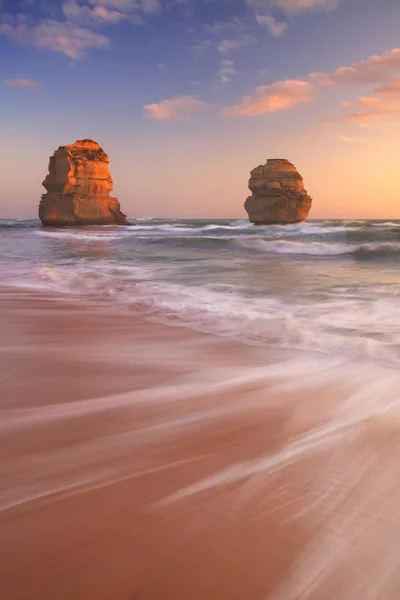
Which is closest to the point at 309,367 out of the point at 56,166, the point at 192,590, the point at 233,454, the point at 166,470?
the point at 233,454

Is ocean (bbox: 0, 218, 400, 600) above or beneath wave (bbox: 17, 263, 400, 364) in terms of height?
beneath

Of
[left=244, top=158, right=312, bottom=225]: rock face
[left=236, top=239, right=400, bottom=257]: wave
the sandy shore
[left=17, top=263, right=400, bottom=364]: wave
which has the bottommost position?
the sandy shore

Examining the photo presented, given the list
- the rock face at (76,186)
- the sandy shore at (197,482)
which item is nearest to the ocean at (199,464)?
the sandy shore at (197,482)

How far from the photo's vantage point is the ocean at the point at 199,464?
0.99m

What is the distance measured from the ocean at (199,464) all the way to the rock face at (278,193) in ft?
138

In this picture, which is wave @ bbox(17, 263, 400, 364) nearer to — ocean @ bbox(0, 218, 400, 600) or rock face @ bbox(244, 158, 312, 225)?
ocean @ bbox(0, 218, 400, 600)

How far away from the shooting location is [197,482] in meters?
1.33

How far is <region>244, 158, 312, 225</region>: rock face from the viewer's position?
43.0 metres

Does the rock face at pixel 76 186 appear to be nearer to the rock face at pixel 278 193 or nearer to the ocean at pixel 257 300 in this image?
the rock face at pixel 278 193

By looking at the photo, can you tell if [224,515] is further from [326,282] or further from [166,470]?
[326,282]

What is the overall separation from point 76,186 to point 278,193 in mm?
21385

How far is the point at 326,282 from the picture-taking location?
730 centimetres

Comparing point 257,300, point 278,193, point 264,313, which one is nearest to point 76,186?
point 278,193

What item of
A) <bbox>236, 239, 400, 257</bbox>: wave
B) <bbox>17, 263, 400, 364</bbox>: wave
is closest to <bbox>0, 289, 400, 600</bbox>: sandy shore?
<bbox>17, 263, 400, 364</bbox>: wave
